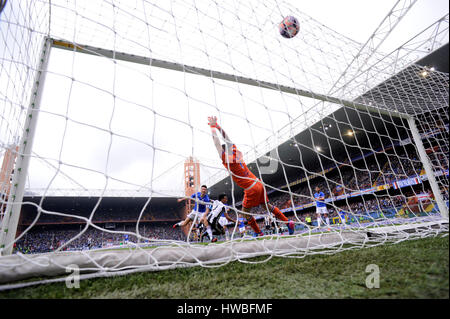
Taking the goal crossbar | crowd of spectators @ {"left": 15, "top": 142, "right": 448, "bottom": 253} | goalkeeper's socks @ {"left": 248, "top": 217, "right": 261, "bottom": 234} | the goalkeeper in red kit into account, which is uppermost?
crowd of spectators @ {"left": 15, "top": 142, "right": 448, "bottom": 253}

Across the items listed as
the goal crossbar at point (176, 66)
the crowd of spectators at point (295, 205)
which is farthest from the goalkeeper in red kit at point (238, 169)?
the crowd of spectators at point (295, 205)

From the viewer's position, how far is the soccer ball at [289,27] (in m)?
3.81

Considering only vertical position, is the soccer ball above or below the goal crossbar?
above

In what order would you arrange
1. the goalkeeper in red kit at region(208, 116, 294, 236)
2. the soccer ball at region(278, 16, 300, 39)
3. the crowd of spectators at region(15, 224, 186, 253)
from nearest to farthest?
the goalkeeper in red kit at region(208, 116, 294, 236) → the soccer ball at region(278, 16, 300, 39) → the crowd of spectators at region(15, 224, 186, 253)

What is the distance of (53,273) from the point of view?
1179mm

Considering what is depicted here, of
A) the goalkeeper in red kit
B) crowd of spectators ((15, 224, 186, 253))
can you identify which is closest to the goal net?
the goalkeeper in red kit

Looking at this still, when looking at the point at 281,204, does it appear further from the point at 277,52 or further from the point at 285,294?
the point at 285,294

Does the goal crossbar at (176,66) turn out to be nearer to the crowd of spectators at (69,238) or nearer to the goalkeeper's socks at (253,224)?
the goalkeeper's socks at (253,224)

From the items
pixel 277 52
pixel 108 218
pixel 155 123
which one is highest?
pixel 108 218

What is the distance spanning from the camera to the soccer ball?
3.81 m

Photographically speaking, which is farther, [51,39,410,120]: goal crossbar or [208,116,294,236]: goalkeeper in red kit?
[208,116,294,236]: goalkeeper in red kit

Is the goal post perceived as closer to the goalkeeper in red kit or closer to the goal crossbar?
the goal crossbar

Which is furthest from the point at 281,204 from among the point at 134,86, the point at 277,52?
the point at 134,86
